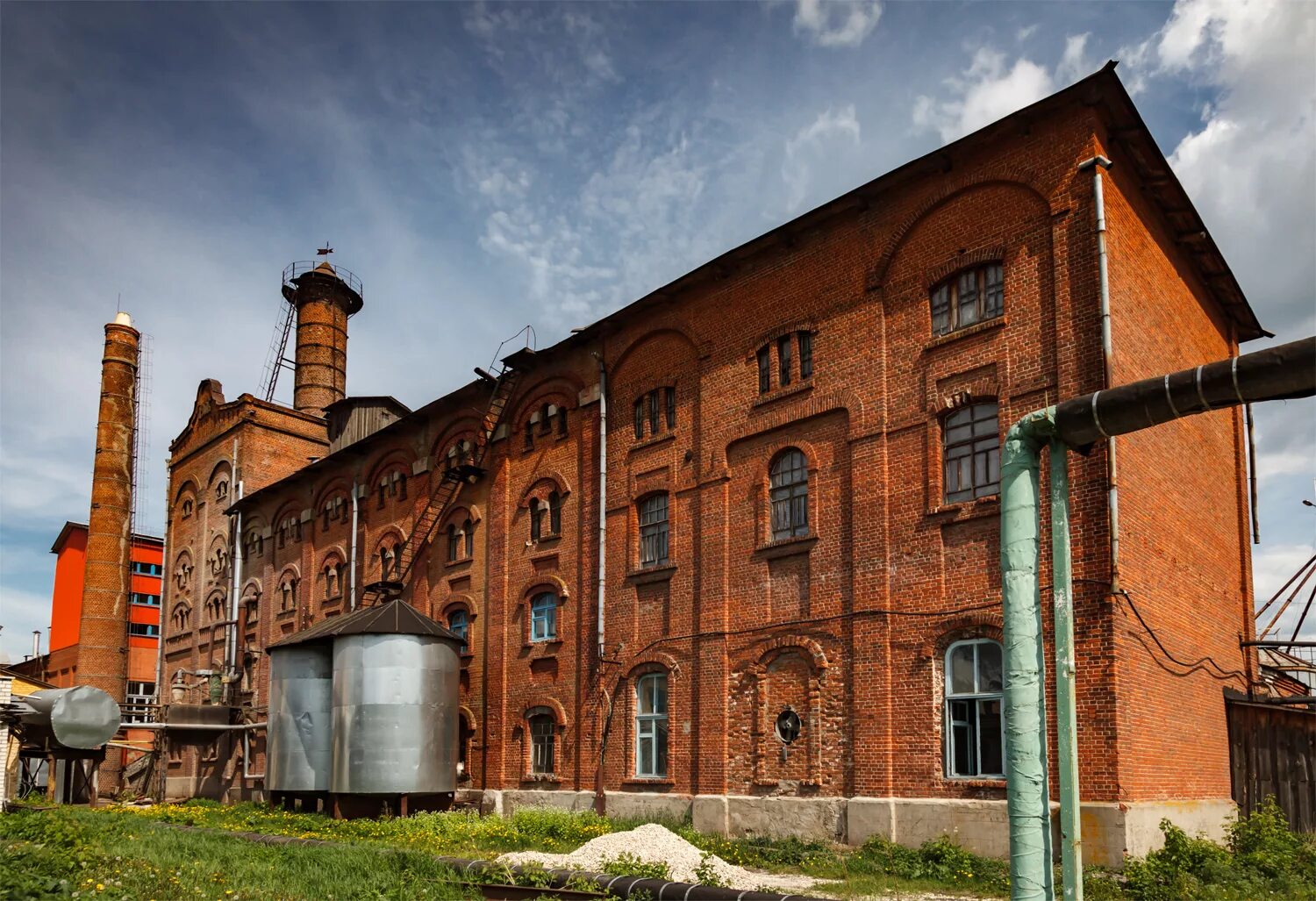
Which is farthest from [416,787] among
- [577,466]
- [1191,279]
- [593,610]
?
[1191,279]

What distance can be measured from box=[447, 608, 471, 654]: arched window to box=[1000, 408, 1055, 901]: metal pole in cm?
1902

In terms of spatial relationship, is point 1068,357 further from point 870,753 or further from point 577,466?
point 577,466

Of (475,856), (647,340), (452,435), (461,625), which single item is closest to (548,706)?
(461,625)

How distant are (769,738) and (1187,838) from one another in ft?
20.8

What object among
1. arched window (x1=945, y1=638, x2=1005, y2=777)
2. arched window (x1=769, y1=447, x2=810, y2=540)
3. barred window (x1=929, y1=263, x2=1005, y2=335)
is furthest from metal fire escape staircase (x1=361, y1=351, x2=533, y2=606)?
arched window (x1=945, y1=638, x2=1005, y2=777)

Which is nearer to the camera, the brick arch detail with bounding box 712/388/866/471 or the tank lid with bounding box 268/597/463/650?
the brick arch detail with bounding box 712/388/866/471

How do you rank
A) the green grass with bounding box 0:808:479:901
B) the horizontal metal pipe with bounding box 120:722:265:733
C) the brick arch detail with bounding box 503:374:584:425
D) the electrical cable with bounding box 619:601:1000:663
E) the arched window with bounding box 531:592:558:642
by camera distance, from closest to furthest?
1. the green grass with bounding box 0:808:479:901
2. the electrical cable with bounding box 619:601:1000:663
3. the arched window with bounding box 531:592:558:642
4. the brick arch detail with bounding box 503:374:584:425
5. the horizontal metal pipe with bounding box 120:722:265:733

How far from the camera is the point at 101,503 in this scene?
42062 mm

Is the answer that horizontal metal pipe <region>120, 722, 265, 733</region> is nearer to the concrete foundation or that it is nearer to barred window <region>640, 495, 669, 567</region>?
the concrete foundation

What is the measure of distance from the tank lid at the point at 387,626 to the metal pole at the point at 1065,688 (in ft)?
58.8

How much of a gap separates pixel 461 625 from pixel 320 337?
2022cm

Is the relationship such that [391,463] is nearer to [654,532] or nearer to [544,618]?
[544,618]

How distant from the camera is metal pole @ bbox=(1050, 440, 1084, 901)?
7.73 meters

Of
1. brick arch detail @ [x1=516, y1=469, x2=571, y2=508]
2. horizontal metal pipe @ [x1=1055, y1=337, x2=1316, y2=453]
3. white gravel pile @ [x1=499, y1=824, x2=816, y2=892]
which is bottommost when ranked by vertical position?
white gravel pile @ [x1=499, y1=824, x2=816, y2=892]
